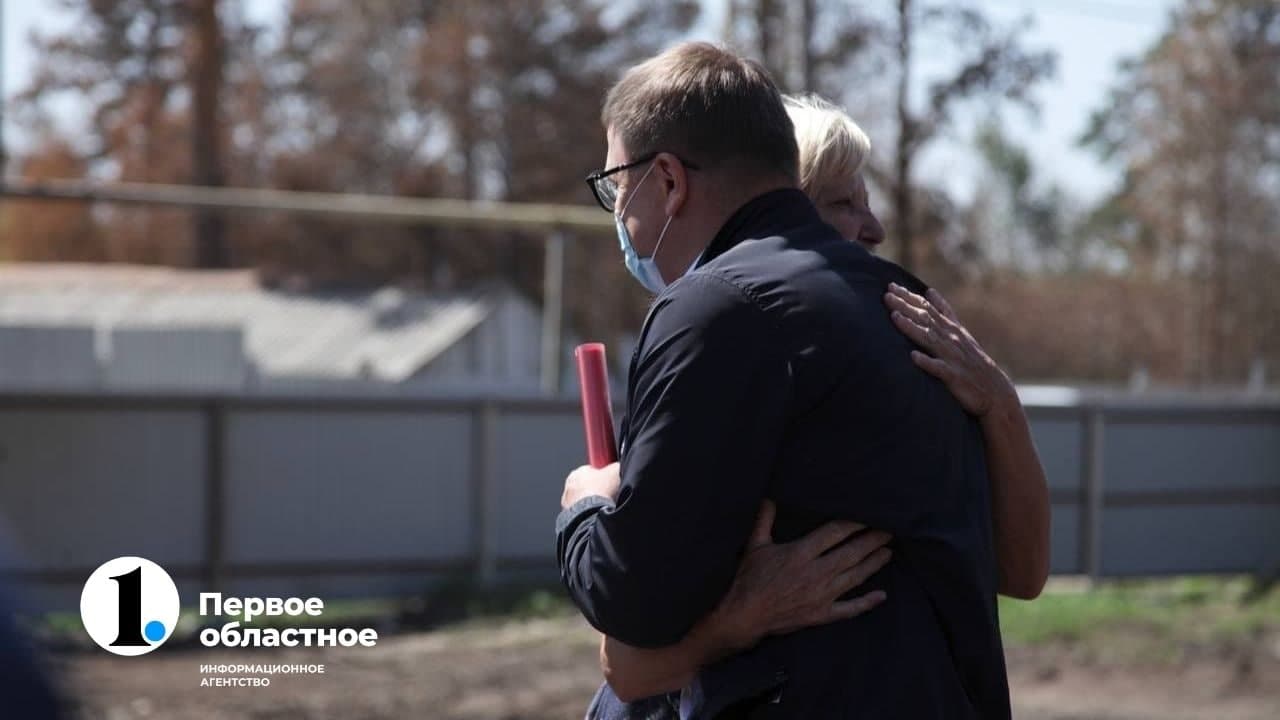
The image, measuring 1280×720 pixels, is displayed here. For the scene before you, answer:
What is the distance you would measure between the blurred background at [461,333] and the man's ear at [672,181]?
3.77 ft

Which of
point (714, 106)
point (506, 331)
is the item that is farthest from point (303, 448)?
point (506, 331)

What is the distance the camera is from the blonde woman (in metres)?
2.01

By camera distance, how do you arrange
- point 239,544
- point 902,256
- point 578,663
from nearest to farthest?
point 578,663
point 239,544
point 902,256

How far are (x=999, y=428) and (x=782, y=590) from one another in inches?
18.4

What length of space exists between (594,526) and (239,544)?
1059 centimetres

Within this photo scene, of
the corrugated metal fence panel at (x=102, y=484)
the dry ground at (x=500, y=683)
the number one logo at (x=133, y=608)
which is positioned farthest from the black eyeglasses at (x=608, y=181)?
the corrugated metal fence panel at (x=102, y=484)

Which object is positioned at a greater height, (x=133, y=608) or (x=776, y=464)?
(x=776, y=464)

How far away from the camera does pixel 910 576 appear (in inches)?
81.4

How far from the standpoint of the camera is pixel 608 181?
2.33m

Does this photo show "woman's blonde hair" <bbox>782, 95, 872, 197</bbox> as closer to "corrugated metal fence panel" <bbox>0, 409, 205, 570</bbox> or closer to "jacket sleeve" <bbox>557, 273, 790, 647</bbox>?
"jacket sleeve" <bbox>557, 273, 790, 647</bbox>

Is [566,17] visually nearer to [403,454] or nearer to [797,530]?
[403,454]

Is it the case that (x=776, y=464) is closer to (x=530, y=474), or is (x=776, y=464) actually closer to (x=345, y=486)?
(x=345, y=486)

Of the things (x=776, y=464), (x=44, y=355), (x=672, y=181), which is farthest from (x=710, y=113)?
(x=44, y=355)

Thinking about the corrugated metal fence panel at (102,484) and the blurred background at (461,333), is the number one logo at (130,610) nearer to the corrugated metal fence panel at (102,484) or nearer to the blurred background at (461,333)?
the blurred background at (461,333)
